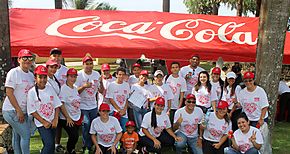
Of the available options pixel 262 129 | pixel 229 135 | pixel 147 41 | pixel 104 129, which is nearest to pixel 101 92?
pixel 104 129

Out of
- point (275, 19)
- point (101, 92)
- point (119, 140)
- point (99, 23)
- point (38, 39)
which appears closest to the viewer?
point (275, 19)

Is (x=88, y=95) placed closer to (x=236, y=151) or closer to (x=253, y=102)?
(x=236, y=151)

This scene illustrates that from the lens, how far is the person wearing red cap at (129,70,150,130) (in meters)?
5.79

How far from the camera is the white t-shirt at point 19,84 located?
427cm

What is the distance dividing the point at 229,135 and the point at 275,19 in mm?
1755

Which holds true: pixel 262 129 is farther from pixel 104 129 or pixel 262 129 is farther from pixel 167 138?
pixel 104 129

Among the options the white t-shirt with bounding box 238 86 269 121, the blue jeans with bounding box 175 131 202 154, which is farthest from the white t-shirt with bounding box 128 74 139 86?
the white t-shirt with bounding box 238 86 269 121

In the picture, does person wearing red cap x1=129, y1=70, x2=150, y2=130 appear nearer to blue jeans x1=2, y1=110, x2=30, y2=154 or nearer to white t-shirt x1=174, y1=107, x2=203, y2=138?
white t-shirt x1=174, y1=107, x2=203, y2=138

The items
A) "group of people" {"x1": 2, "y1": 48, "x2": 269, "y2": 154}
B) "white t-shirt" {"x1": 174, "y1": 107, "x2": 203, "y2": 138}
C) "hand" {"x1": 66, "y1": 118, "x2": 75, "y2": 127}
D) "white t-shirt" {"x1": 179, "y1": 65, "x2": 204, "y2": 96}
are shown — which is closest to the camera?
"group of people" {"x1": 2, "y1": 48, "x2": 269, "y2": 154}

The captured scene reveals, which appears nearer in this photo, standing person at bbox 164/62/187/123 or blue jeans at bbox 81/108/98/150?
blue jeans at bbox 81/108/98/150

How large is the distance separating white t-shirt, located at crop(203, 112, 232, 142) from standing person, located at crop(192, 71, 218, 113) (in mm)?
608

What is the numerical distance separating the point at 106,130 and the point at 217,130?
1.64m

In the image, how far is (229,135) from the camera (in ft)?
16.6

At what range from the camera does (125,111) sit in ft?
18.8
